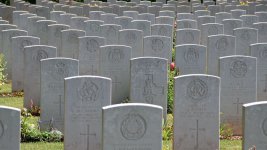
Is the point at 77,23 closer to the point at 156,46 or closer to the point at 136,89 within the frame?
the point at 156,46

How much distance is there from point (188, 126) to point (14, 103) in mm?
4523

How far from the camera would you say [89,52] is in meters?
14.7

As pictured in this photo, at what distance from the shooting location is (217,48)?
14641 mm

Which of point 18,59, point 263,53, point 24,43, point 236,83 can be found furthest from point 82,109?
point 24,43

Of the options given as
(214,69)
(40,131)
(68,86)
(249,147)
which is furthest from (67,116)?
(214,69)

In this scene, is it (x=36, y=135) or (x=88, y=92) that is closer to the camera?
(x=88, y=92)

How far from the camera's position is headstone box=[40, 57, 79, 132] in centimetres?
1162

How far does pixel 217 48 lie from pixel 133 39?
210cm

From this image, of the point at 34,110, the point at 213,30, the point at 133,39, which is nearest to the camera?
the point at 34,110

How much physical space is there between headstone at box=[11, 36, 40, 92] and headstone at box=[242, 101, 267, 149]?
260 inches

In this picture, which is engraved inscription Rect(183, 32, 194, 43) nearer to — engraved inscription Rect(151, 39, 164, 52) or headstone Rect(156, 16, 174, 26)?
engraved inscription Rect(151, 39, 164, 52)

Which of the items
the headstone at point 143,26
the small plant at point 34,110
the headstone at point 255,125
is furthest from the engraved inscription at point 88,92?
the headstone at point 143,26

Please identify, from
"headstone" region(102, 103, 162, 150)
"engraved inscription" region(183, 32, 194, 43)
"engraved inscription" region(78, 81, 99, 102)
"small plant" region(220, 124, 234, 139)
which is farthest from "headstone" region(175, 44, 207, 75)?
"headstone" region(102, 103, 162, 150)

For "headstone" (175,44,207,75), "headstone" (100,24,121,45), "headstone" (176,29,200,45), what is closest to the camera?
"headstone" (175,44,207,75)
